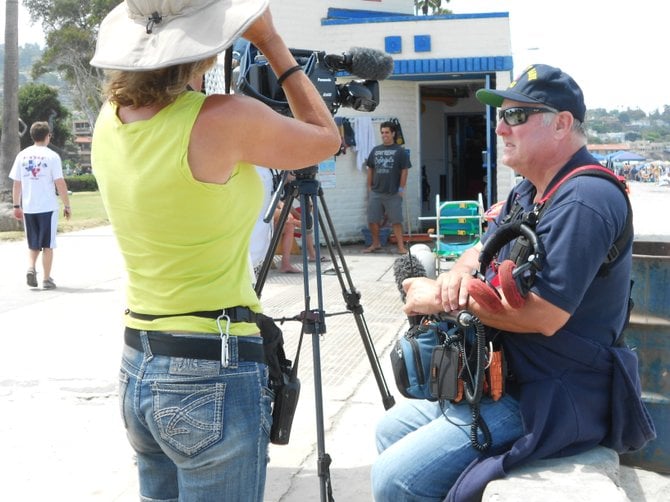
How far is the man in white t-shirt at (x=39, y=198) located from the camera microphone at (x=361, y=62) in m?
6.99

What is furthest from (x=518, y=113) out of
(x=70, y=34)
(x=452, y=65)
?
(x=70, y=34)

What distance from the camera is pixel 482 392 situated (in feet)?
7.96

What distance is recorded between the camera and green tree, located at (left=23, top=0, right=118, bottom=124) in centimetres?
5022

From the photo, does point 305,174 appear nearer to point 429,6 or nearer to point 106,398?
point 106,398

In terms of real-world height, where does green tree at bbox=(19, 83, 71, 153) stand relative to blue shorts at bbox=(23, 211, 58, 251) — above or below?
above

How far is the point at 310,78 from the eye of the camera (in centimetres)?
314

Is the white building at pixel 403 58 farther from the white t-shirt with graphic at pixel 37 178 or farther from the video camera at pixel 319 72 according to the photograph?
the video camera at pixel 319 72

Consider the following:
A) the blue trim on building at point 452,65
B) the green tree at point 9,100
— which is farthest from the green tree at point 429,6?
the blue trim on building at point 452,65

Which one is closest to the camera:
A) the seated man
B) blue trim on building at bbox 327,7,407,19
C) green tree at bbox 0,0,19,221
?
the seated man

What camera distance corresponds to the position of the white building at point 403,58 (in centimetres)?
1167

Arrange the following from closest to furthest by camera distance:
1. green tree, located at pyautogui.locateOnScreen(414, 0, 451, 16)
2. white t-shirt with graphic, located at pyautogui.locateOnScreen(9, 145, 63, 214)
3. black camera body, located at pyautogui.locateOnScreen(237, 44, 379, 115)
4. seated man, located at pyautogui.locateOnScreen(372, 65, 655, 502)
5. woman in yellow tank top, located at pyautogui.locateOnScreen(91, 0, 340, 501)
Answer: woman in yellow tank top, located at pyautogui.locateOnScreen(91, 0, 340, 501) → seated man, located at pyautogui.locateOnScreen(372, 65, 655, 502) → black camera body, located at pyautogui.locateOnScreen(237, 44, 379, 115) → white t-shirt with graphic, located at pyautogui.locateOnScreen(9, 145, 63, 214) → green tree, located at pyautogui.locateOnScreen(414, 0, 451, 16)

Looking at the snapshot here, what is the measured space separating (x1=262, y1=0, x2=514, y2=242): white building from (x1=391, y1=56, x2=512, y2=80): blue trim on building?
0.6 inches

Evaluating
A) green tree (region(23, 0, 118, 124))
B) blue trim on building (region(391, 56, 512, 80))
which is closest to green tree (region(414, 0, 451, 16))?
green tree (region(23, 0, 118, 124))

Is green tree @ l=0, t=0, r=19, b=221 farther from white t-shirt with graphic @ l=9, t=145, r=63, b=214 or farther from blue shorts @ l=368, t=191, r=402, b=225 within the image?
blue shorts @ l=368, t=191, r=402, b=225
